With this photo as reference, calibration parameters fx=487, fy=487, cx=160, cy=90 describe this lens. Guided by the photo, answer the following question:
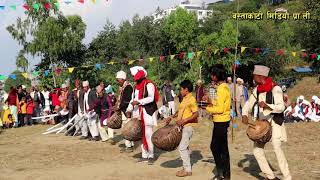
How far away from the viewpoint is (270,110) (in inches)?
287

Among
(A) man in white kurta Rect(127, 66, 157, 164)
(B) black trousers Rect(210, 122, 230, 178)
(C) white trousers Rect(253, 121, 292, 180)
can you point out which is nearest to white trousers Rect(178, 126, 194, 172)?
(B) black trousers Rect(210, 122, 230, 178)

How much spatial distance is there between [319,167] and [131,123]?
12.3 feet

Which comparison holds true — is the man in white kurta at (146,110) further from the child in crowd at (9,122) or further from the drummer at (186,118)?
the child in crowd at (9,122)

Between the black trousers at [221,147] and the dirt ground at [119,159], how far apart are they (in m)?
0.52

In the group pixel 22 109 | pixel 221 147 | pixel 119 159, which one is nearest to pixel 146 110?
pixel 119 159

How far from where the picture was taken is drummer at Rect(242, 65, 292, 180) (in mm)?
7250

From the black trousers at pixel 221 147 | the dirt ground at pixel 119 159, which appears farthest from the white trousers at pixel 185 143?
the black trousers at pixel 221 147

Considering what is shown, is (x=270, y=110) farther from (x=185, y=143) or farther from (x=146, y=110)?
(x=146, y=110)

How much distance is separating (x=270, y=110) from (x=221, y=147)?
93cm

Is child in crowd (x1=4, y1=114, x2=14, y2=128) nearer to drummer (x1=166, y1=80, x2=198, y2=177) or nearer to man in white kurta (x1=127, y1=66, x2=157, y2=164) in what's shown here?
man in white kurta (x1=127, y1=66, x2=157, y2=164)

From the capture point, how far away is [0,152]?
1191 centimetres

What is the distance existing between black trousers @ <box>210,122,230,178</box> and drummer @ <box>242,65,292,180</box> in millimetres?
346

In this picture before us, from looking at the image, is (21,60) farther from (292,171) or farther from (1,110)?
(292,171)

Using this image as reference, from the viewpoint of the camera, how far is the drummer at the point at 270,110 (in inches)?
285
